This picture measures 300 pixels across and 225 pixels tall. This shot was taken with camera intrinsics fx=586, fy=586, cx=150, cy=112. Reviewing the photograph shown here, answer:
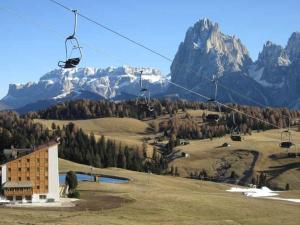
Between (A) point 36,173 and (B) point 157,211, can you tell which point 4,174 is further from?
(B) point 157,211

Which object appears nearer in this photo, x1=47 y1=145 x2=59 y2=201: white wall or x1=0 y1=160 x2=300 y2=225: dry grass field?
x1=0 y1=160 x2=300 y2=225: dry grass field

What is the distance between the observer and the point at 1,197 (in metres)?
109

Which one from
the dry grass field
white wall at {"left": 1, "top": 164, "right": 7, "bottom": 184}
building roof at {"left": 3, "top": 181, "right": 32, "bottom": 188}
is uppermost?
white wall at {"left": 1, "top": 164, "right": 7, "bottom": 184}

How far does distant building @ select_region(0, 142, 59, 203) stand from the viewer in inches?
4382

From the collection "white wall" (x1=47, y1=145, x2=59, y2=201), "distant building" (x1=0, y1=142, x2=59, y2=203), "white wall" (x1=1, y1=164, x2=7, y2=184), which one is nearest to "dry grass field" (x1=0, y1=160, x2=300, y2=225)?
"white wall" (x1=47, y1=145, x2=59, y2=201)

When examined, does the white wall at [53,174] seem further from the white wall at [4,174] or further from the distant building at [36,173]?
the white wall at [4,174]

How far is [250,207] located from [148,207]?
704 inches

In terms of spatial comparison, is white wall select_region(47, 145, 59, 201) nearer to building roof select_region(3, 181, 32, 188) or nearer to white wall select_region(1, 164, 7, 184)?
building roof select_region(3, 181, 32, 188)

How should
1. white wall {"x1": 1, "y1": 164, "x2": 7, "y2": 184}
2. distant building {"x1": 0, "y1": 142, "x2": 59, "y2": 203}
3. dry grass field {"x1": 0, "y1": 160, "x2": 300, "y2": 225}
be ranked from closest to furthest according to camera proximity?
dry grass field {"x1": 0, "y1": 160, "x2": 300, "y2": 225}, distant building {"x1": 0, "y1": 142, "x2": 59, "y2": 203}, white wall {"x1": 1, "y1": 164, "x2": 7, "y2": 184}

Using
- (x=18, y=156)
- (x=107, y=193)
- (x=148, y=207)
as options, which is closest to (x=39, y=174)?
(x=18, y=156)

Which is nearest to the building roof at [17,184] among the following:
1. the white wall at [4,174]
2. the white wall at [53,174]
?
the white wall at [4,174]

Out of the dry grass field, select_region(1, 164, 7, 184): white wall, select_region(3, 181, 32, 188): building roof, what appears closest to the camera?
the dry grass field

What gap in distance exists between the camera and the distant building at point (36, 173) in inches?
4382

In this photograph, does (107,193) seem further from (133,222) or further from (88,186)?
(133,222)
